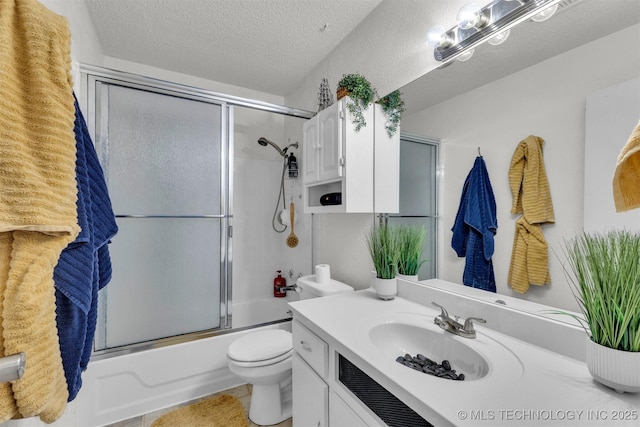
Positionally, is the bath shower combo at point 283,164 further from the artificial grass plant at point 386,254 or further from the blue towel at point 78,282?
the blue towel at point 78,282

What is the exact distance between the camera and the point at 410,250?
4.73 feet

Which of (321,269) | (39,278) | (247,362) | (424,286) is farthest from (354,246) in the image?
(39,278)

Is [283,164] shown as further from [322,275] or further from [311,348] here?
[311,348]

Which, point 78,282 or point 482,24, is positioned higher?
point 482,24

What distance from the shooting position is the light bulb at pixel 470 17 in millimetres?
1134

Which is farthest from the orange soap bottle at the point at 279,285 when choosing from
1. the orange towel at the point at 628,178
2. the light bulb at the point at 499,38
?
the orange towel at the point at 628,178

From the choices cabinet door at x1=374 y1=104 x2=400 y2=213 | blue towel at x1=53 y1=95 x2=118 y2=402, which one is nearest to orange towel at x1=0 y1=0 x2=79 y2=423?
blue towel at x1=53 y1=95 x2=118 y2=402

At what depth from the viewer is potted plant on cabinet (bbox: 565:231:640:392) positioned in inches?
25.6

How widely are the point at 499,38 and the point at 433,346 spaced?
122 cm

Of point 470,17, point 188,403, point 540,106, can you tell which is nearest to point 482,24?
point 470,17

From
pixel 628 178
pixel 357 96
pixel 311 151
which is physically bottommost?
pixel 628 178

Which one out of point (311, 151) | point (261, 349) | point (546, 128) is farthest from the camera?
point (311, 151)

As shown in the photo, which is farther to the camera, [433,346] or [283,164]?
[283,164]

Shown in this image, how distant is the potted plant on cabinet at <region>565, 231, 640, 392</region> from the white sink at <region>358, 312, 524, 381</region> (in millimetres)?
185
